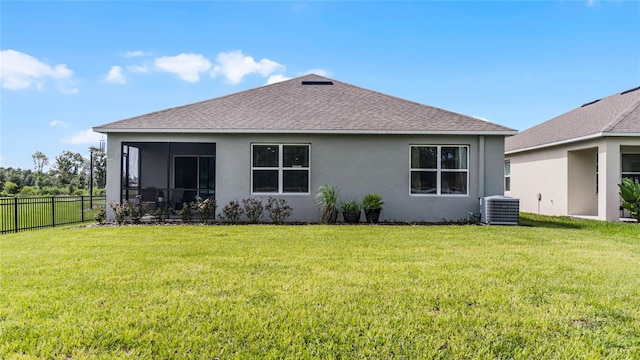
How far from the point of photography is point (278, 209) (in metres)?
11.8

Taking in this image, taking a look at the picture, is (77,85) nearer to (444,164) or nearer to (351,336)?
(444,164)

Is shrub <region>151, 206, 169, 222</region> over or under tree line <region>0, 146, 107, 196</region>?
under

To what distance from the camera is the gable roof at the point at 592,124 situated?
1259 centimetres

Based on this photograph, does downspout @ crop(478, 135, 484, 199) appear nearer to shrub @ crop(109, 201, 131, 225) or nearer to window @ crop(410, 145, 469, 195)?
window @ crop(410, 145, 469, 195)

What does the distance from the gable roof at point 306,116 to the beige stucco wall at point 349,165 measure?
36 cm

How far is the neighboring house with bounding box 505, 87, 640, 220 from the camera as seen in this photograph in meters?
12.5

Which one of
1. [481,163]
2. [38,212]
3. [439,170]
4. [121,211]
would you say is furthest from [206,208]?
[481,163]

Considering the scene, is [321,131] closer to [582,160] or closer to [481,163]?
[481,163]

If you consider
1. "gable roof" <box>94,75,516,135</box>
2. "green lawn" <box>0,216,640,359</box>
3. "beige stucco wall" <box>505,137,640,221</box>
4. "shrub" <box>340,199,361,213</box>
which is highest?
"gable roof" <box>94,75,516,135</box>

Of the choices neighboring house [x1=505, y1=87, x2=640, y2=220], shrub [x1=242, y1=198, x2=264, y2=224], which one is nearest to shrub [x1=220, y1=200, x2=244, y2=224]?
shrub [x1=242, y1=198, x2=264, y2=224]

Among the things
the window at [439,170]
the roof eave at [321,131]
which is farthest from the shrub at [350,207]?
the roof eave at [321,131]

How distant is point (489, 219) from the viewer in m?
11.4

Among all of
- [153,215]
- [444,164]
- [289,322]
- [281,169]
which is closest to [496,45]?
[444,164]

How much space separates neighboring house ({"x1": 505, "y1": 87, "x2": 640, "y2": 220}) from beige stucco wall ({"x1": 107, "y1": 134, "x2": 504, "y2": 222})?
3.88 meters
